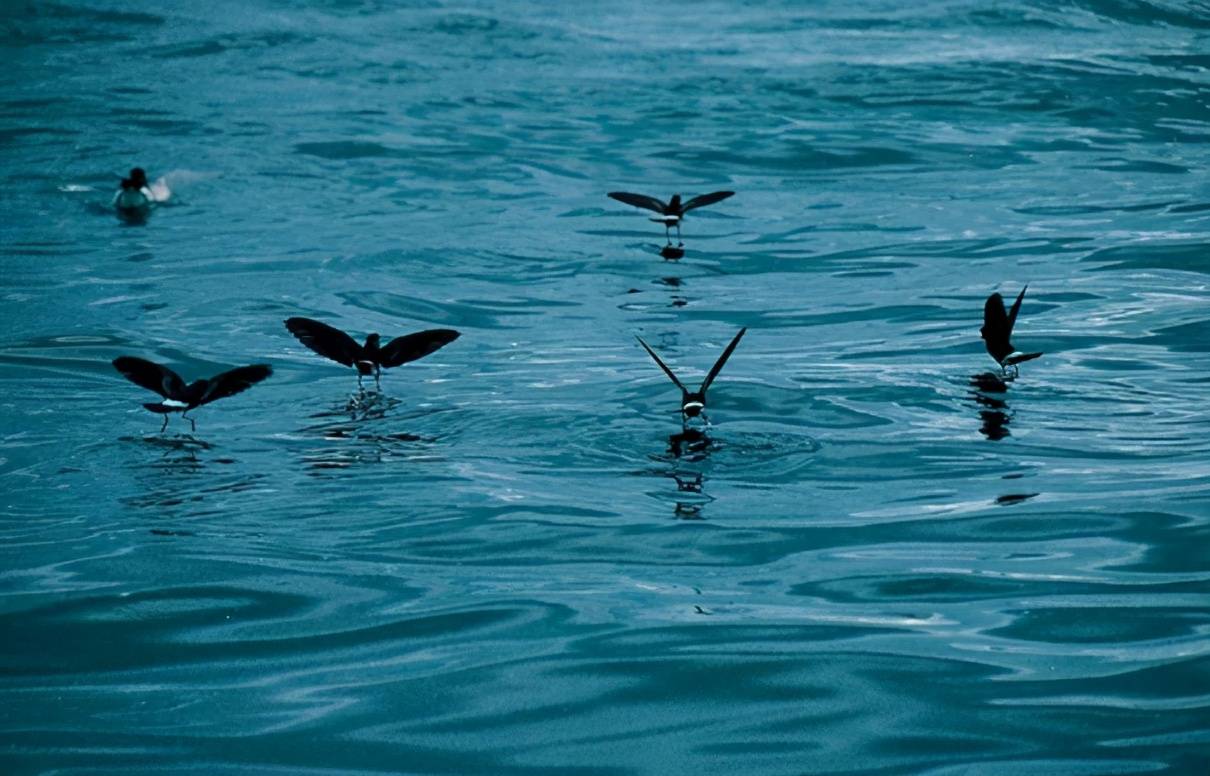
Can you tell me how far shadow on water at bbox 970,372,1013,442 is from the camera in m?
7.09

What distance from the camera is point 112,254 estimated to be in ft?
42.5

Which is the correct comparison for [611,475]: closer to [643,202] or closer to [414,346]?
[414,346]

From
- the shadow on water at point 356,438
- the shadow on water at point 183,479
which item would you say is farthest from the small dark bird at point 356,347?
the shadow on water at point 183,479

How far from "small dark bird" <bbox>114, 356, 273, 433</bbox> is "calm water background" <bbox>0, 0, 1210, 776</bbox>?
0.28 m

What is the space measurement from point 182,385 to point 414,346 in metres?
1.16

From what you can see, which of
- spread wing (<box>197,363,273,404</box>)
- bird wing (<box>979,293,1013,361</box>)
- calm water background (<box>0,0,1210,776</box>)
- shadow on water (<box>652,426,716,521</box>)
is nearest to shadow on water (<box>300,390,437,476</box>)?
calm water background (<box>0,0,1210,776</box>)

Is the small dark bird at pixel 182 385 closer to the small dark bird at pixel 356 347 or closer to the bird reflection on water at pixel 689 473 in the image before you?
the small dark bird at pixel 356 347

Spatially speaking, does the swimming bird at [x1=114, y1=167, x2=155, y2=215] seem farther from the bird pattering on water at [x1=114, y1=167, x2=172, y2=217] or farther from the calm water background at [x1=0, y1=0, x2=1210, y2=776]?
the calm water background at [x1=0, y1=0, x2=1210, y2=776]

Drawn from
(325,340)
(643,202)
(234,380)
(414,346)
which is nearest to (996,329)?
(414,346)

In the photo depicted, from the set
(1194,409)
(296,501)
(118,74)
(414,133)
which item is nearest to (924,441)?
(1194,409)

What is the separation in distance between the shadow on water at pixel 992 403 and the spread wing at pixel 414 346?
260 centimetres

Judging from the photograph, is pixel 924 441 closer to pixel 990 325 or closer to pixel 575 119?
pixel 990 325

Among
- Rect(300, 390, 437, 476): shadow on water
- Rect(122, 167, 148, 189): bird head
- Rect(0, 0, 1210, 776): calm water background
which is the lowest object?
Rect(300, 390, 437, 476): shadow on water

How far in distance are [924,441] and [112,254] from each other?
8.43 m
